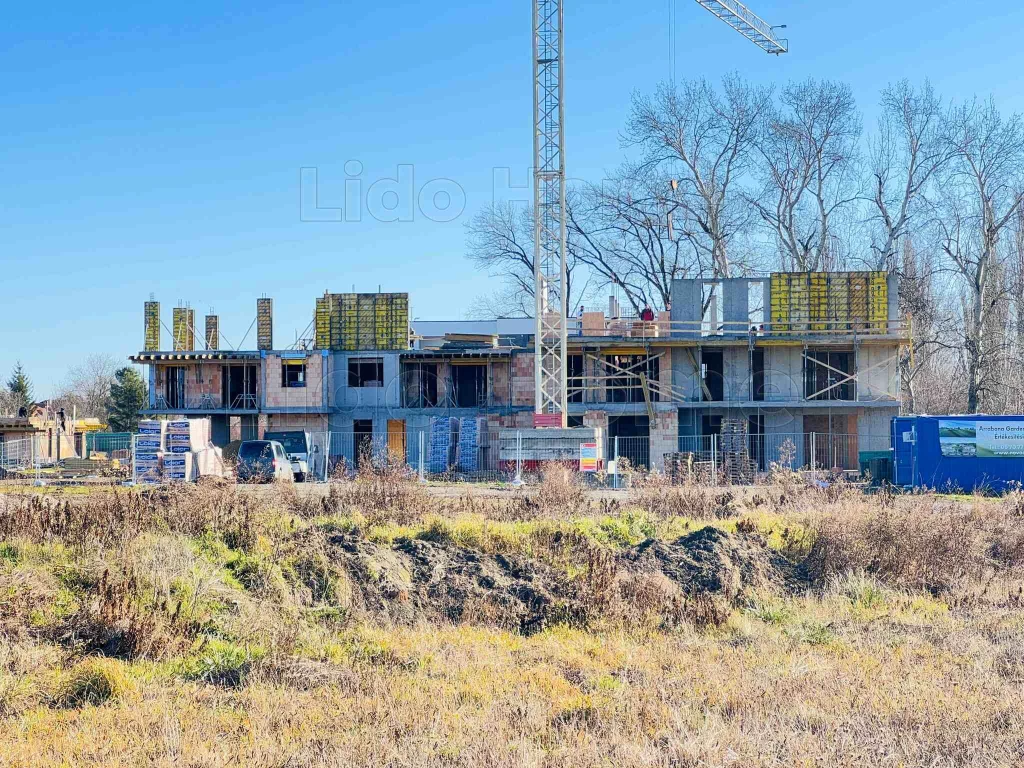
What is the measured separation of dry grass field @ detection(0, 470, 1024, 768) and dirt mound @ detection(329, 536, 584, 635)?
1.7 inches

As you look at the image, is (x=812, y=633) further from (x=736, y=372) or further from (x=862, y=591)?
(x=736, y=372)

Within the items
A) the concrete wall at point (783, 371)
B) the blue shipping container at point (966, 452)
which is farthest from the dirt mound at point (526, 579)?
the concrete wall at point (783, 371)

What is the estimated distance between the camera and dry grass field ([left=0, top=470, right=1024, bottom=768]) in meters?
7.40

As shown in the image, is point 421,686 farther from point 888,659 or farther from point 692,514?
point 692,514

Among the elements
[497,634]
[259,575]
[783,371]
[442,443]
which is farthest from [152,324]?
[497,634]

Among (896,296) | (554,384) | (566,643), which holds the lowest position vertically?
(566,643)

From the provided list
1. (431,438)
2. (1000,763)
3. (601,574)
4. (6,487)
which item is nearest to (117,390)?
(431,438)

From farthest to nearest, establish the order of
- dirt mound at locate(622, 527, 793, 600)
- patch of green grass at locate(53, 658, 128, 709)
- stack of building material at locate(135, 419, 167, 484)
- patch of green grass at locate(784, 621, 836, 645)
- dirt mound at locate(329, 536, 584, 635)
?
stack of building material at locate(135, 419, 167, 484) < dirt mound at locate(622, 527, 793, 600) < dirt mound at locate(329, 536, 584, 635) < patch of green grass at locate(784, 621, 836, 645) < patch of green grass at locate(53, 658, 128, 709)

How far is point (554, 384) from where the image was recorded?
36.8 meters

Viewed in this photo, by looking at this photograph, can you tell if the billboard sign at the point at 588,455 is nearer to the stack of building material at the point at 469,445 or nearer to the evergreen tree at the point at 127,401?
the stack of building material at the point at 469,445

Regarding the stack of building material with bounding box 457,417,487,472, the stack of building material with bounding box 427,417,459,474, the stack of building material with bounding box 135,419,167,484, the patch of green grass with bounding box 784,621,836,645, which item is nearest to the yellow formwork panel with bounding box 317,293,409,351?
the stack of building material with bounding box 427,417,459,474

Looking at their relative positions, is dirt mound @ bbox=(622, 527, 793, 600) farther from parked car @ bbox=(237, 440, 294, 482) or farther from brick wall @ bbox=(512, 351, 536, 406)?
brick wall @ bbox=(512, 351, 536, 406)

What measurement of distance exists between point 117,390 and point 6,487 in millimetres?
40074

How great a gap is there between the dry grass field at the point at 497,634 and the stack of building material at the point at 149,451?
33.3 ft
